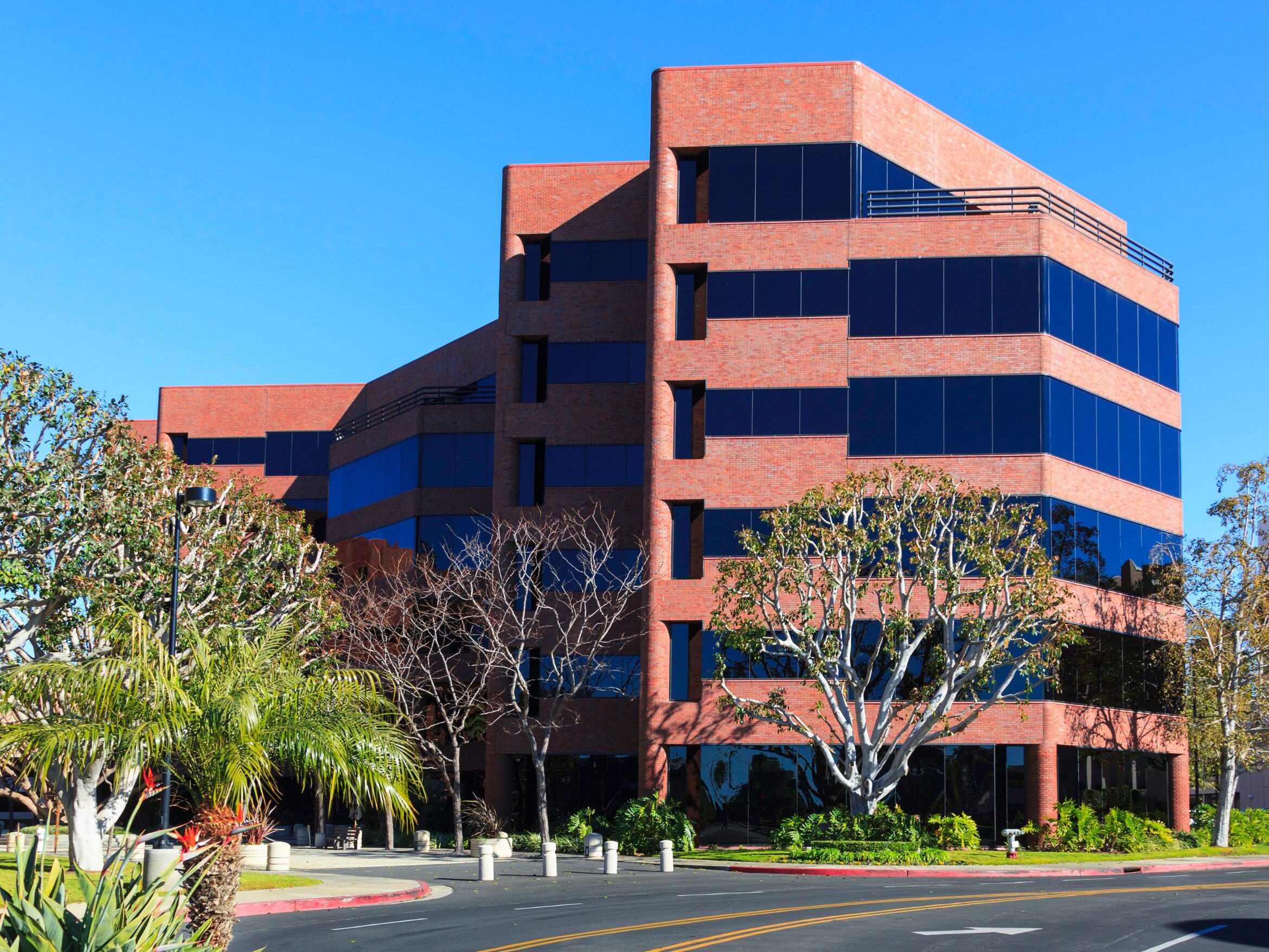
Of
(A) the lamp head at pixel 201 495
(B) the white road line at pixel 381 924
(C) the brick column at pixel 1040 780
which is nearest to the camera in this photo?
(B) the white road line at pixel 381 924

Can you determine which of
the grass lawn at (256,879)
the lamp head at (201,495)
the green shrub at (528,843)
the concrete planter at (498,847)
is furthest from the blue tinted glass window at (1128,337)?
the lamp head at (201,495)

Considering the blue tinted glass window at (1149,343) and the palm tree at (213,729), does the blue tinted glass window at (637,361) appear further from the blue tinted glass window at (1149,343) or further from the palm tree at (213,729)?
the palm tree at (213,729)

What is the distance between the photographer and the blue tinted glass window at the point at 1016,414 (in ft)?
143

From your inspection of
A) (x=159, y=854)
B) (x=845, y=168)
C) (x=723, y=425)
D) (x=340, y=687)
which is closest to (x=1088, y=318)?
(x=845, y=168)

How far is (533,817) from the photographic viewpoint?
48094 millimetres

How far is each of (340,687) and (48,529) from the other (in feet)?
61.0

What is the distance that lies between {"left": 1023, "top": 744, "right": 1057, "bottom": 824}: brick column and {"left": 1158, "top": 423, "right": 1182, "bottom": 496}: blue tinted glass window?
11354 millimetres

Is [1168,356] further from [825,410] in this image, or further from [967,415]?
[825,410]

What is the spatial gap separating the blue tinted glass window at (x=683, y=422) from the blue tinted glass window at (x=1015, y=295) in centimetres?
963

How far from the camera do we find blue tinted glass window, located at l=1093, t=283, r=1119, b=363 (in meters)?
46.5

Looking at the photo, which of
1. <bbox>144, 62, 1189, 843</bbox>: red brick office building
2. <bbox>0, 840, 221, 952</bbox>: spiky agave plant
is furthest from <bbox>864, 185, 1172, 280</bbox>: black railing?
<bbox>0, 840, 221, 952</bbox>: spiky agave plant

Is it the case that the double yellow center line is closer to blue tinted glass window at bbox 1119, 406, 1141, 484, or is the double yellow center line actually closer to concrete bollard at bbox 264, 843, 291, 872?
concrete bollard at bbox 264, 843, 291, 872

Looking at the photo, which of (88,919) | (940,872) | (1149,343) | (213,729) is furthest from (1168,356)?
(88,919)

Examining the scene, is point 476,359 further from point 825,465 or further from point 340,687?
point 340,687
